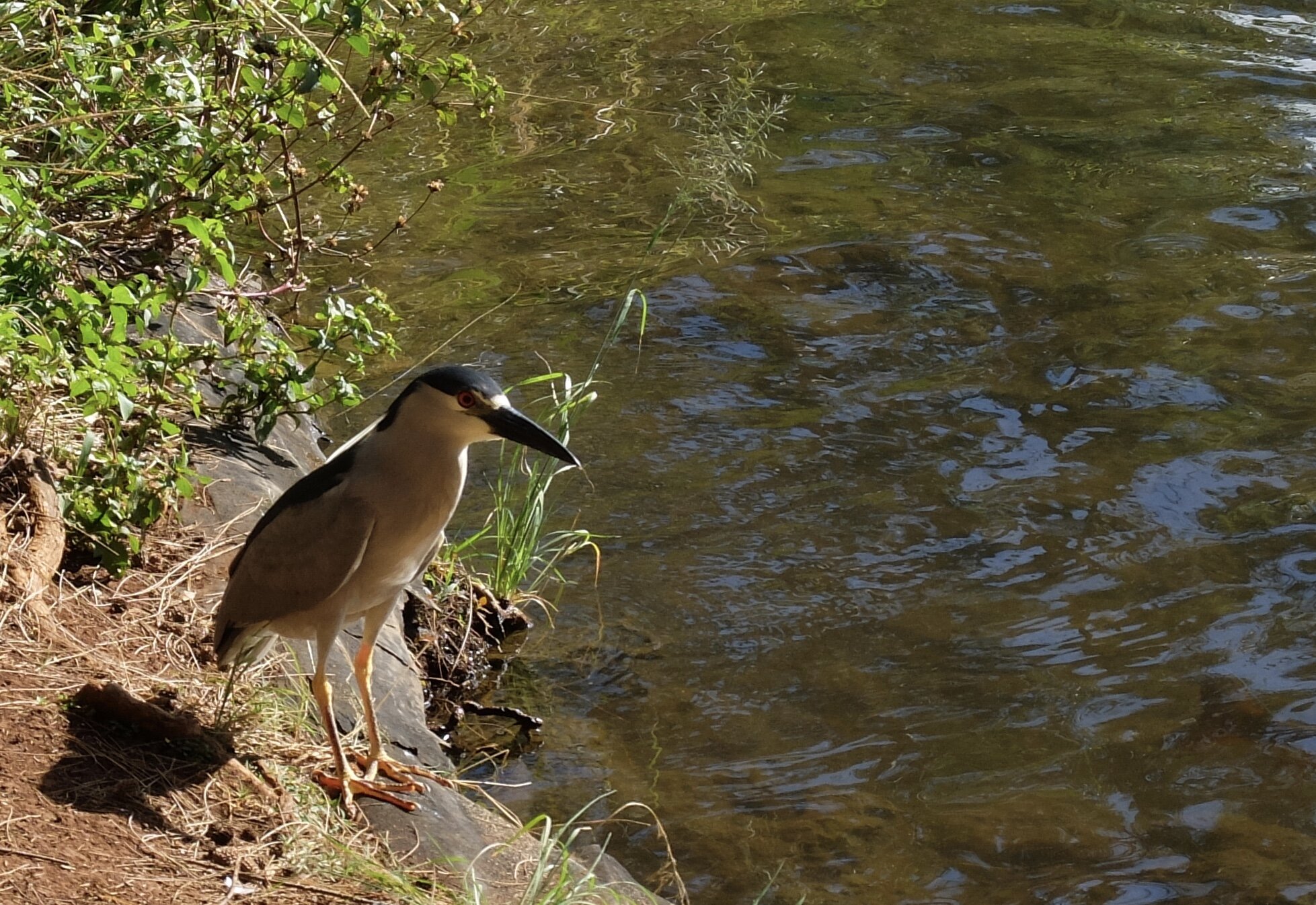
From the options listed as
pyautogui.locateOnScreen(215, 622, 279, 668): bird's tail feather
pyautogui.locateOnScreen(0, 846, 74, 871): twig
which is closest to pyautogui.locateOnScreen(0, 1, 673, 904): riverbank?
pyautogui.locateOnScreen(0, 846, 74, 871): twig

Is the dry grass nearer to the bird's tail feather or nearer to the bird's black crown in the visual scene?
the bird's tail feather

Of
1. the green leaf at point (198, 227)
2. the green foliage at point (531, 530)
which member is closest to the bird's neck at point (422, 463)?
the green leaf at point (198, 227)

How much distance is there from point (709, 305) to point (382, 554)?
474 centimetres

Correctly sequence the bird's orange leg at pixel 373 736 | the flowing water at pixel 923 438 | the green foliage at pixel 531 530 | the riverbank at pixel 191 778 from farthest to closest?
the green foliage at pixel 531 530
the flowing water at pixel 923 438
the bird's orange leg at pixel 373 736
the riverbank at pixel 191 778

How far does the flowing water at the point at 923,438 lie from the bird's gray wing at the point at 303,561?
1.44 meters

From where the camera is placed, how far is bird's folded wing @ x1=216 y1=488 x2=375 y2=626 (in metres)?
3.78

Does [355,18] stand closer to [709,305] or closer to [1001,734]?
[1001,734]

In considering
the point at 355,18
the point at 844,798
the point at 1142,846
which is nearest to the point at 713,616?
the point at 844,798

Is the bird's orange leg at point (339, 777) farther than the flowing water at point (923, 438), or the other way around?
the flowing water at point (923, 438)

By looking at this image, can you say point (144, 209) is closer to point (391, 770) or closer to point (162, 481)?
point (162, 481)

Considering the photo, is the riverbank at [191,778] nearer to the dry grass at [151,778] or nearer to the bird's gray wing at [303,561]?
the dry grass at [151,778]

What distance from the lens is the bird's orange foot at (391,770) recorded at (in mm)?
3994

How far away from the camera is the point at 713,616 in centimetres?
595

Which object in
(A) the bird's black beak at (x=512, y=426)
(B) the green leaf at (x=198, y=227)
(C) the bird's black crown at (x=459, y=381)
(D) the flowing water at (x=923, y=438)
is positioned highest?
(B) the green leaf at (x=198, y=227)
